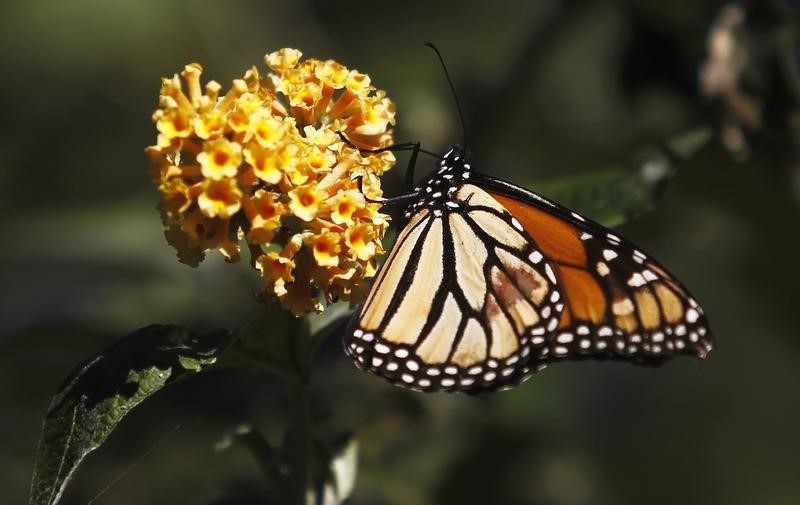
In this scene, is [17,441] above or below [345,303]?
below

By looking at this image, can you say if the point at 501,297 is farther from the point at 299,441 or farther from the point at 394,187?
the point at 394,187

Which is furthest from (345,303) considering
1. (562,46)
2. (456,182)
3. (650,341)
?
(562,46)

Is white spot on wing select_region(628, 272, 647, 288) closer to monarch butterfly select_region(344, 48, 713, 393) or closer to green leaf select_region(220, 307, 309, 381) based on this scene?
monarch butterfly select_region(344, 48, 713, 393)

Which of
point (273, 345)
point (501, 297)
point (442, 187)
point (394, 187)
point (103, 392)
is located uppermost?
point (394, 187)

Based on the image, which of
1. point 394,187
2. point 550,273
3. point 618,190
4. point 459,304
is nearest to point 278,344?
point 459,304

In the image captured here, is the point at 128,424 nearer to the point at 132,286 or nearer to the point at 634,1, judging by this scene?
the point at 132,286

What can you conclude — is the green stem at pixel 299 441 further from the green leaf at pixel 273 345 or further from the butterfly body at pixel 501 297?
the butterfly body at pixel 501 297

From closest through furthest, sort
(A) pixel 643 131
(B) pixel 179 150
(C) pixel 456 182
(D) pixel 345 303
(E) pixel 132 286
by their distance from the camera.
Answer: (B) pixel 179 150 < (D) pixel 345 303 < (C) pixel 456 182 < (E) pixel 132 286 < (A) pixel 643 131

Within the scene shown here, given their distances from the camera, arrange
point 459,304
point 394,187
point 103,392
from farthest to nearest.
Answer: point 394,187, point 459,304, point 103,392

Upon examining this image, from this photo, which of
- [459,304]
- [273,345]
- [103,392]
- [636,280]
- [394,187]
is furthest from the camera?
[394,187]
